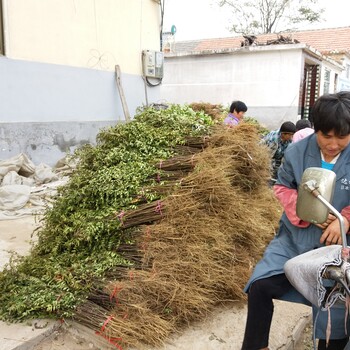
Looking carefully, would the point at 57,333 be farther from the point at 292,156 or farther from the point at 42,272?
the point at 292,156

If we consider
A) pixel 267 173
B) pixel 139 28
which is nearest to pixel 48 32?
pixel 139 28

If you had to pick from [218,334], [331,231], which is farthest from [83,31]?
[331,231]

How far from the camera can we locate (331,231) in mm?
1670

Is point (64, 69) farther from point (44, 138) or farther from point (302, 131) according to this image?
point (302, 131)

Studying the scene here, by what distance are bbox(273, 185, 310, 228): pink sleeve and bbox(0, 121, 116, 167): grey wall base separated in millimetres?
4578

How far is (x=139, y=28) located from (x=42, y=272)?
25.1 feet

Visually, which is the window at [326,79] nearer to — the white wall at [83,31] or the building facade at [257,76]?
the building facade at [257,76]

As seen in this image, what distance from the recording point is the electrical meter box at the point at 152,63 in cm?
926

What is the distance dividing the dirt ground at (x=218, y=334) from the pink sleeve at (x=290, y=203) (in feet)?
3.52

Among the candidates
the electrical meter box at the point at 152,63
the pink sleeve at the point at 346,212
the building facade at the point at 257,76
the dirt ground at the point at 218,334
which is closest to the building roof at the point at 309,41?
the building facade at the point at 257,76

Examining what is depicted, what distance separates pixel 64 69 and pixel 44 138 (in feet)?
4.59

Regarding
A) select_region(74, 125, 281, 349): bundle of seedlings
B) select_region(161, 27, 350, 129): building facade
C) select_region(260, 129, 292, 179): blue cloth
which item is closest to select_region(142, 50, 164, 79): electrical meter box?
select_region(161, 27, 350, 129): building facade

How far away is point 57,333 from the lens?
2404 mm

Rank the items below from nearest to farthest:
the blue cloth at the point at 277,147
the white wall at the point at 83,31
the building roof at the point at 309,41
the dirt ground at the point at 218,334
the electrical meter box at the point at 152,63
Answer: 1. the dirt ground at the point at 218,334
2. the blue cloth at the point at 277,147
3. the white wall at the point at 83,31
4. the electrical meter box at the point at 152,63
5. the building roof at the point at 309,41
